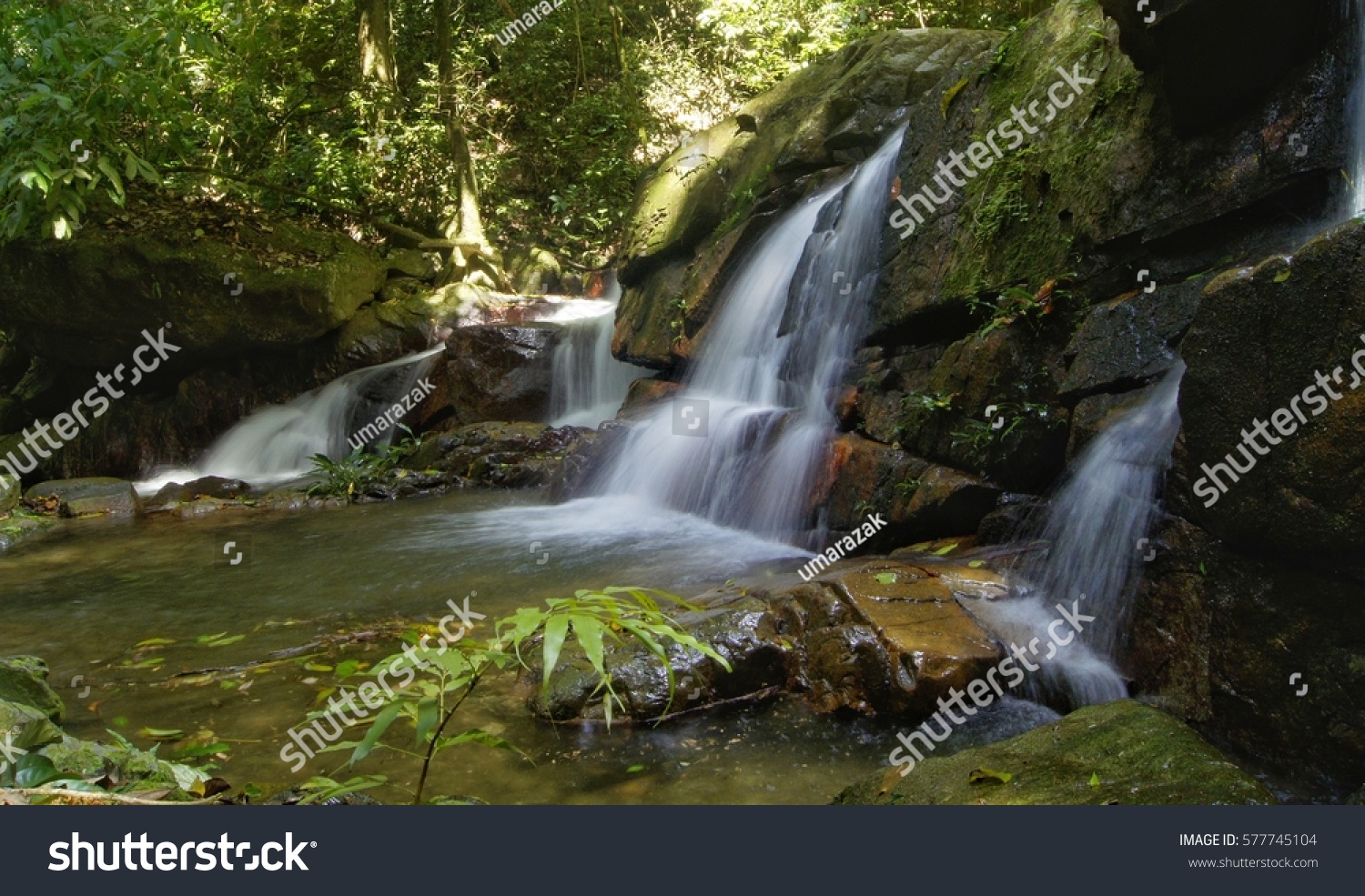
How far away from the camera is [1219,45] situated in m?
4.77

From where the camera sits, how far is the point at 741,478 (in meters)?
7.96

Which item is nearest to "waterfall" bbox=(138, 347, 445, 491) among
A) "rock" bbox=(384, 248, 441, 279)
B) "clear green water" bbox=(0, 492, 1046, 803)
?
"rock" bbox=(384, 248, 441, 279)

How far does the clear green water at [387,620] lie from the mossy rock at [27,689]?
14 cm

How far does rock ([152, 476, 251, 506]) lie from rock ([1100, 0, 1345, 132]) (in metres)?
10.3

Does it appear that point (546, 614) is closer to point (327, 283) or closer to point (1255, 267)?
point (1255, 267)

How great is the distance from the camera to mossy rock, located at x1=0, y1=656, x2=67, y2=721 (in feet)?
12.8

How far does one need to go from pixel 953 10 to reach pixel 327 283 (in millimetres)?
9754

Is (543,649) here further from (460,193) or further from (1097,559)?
(460,193)

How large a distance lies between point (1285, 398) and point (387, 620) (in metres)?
4.74

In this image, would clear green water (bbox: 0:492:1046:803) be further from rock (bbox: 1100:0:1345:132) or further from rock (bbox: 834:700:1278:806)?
rock (bbox: 1100:0:1345:132)

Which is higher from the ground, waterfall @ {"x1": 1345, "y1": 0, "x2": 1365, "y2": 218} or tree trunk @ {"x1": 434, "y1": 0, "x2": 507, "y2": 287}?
tree trunk @ {"x1": 434, "y1": 0, "x2": 507, "y2": 287}

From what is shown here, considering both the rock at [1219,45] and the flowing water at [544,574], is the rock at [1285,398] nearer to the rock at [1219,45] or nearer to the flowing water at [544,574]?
the flowing water at [544,574]

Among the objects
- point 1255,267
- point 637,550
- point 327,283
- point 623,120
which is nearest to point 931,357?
point 637,550

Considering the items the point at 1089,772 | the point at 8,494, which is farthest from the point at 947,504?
the point at 8,494
